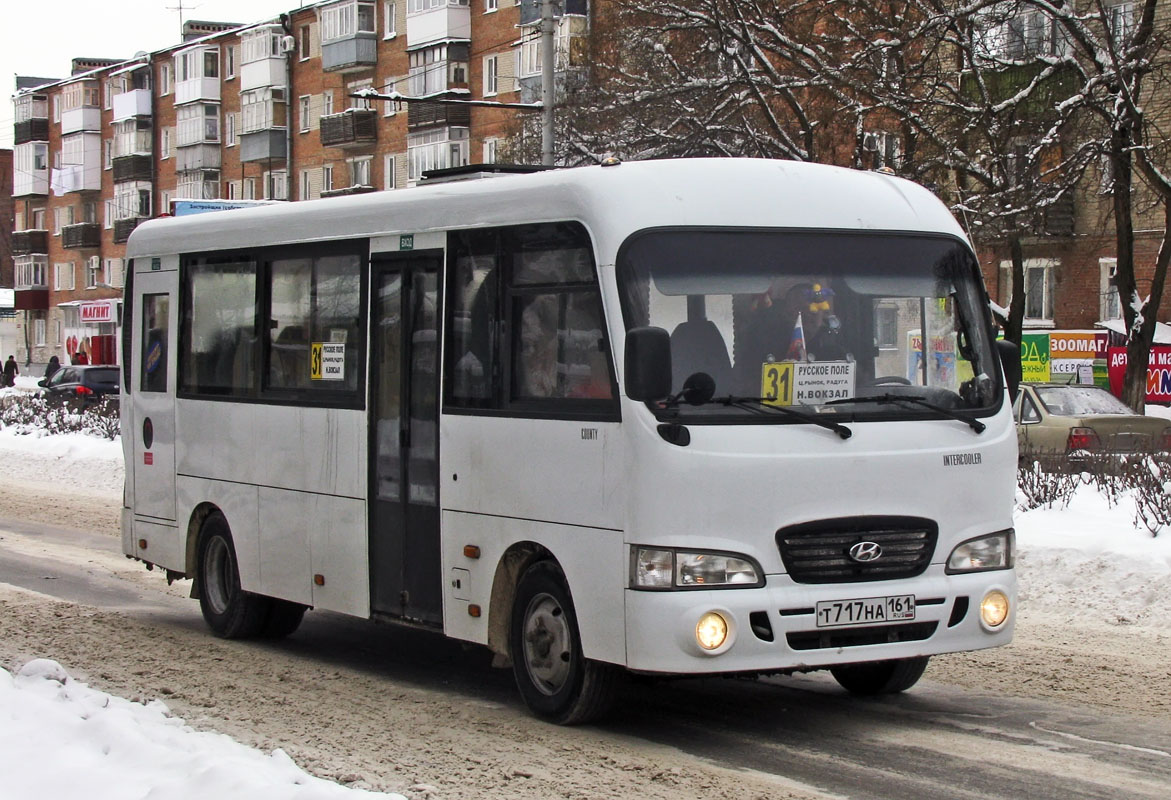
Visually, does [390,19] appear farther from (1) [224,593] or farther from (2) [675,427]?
(2) [675,427]

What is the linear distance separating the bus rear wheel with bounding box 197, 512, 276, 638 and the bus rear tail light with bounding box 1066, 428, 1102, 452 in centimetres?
1145

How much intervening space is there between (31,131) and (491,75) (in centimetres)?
4448

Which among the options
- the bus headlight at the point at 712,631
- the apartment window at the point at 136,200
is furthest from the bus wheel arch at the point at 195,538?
the apartment window at the point at 136,200

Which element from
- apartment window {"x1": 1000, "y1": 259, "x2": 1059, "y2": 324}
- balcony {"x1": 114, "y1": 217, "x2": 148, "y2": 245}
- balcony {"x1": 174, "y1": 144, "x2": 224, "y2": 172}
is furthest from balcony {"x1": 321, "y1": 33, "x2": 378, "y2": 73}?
apartment window {"x1": 1000, "y1": 259, "x2": 1059, "y2": 324}

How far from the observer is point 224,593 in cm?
1173

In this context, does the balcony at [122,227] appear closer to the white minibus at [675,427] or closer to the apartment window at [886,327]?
the white minibus at [675,427]

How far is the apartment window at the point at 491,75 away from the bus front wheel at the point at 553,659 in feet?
189

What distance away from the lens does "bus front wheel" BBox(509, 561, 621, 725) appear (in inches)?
320

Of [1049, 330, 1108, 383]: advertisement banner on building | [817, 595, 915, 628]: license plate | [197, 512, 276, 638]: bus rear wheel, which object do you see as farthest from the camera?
[1049, 330, 1108, 383]: advertisement banner on building

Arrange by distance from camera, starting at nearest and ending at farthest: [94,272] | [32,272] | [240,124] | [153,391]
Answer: [153,391] < [240,124] < [94,272] < [32,272]

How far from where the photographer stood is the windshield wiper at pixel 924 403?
8.05m

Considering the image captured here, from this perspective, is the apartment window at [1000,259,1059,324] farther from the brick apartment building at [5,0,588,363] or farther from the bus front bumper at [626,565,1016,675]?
→ the bus front bumper at [626,565,1016,675]

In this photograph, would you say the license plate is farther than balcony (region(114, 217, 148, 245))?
No

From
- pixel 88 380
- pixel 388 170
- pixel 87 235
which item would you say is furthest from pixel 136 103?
pixel 88 380
